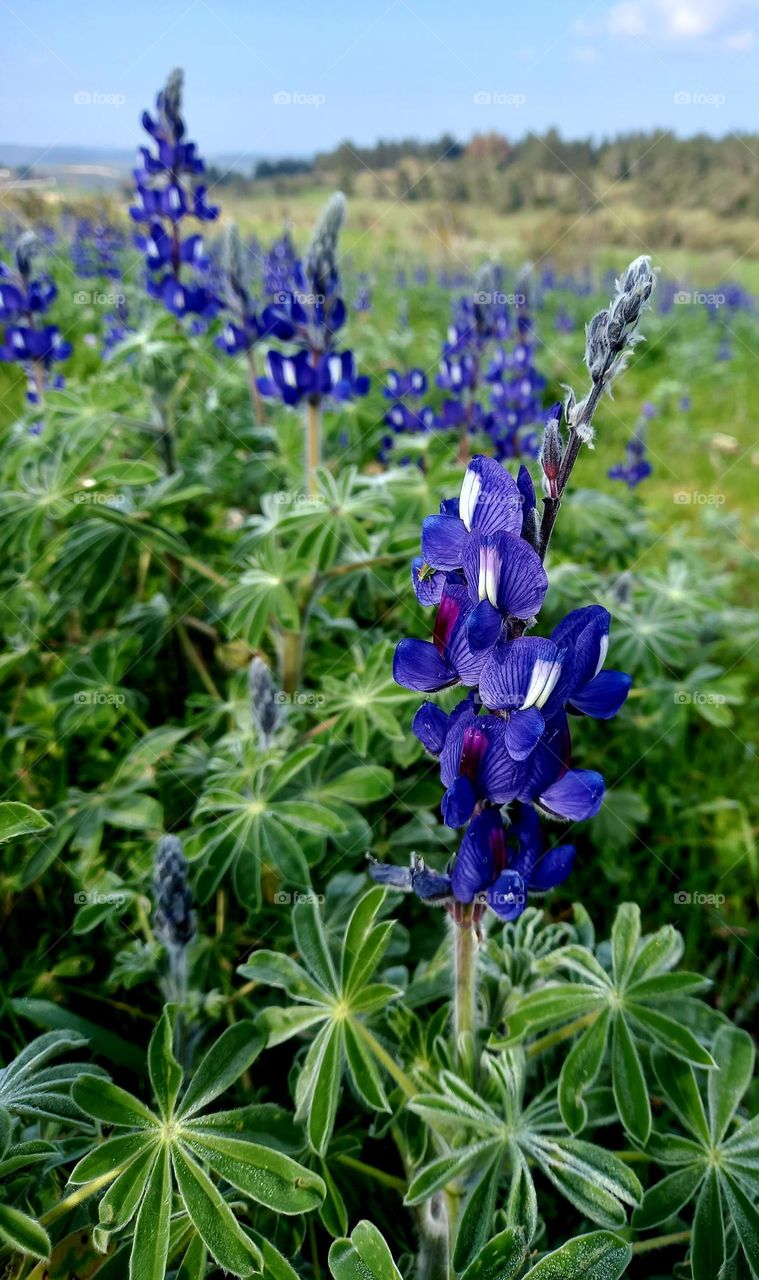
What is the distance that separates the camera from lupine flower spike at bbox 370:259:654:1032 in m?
0.92

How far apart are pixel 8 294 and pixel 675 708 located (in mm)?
2520

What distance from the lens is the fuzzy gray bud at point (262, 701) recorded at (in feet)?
6.00

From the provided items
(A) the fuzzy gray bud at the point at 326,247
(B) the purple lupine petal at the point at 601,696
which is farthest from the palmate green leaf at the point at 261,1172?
(A) the fuzzy gray bud at the point at 326,247

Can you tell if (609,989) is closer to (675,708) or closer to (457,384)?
(675,708)

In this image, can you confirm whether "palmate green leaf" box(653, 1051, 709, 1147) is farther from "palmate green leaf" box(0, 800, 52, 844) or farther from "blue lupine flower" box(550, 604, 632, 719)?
"palmate green leaf" box(0, 800, 52, 844)

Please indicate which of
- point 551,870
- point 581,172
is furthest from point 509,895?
point 581,172

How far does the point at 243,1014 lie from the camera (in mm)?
1733

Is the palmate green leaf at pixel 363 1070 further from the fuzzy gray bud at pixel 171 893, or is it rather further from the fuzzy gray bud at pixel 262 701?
the fuzzy gray bud at pixel 262 701

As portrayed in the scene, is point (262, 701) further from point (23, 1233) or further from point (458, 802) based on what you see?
point (23, 1233)

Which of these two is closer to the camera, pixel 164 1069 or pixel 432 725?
pixel 432 725

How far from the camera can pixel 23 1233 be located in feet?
3.36

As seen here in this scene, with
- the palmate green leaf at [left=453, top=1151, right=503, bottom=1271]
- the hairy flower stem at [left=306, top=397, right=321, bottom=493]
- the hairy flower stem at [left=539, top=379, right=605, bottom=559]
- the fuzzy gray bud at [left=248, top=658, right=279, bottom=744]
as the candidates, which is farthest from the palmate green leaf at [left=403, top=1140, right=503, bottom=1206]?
the hairy flower stem at [left=306, top=397, right=321, bottom=493]

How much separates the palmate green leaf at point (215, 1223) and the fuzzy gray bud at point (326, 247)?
6.70 feet

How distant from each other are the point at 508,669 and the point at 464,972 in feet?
1.72
